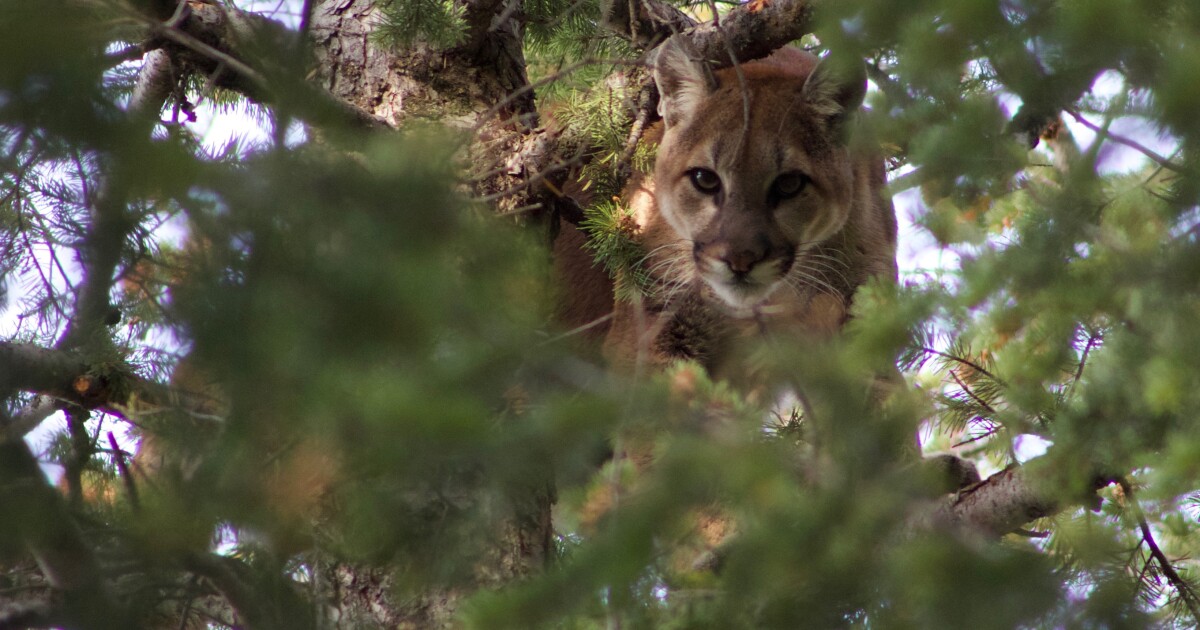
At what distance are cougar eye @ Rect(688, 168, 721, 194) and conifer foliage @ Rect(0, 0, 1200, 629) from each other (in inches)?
51.5

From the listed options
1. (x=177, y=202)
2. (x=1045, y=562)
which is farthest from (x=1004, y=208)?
(x=177, y=202)

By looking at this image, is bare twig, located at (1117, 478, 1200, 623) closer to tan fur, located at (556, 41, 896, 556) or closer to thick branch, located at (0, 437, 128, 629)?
tan fur, located at (556, 41, 896, 556)

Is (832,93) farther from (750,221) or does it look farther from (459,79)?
(459,79)

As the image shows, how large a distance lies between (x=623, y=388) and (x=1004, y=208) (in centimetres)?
151

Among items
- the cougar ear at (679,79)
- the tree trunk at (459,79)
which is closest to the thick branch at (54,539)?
the tree trunk at (459,79)

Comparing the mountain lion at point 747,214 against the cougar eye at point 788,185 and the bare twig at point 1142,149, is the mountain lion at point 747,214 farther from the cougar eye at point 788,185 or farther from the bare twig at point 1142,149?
the bare twig at point 1142,149

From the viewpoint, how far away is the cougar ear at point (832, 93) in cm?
418

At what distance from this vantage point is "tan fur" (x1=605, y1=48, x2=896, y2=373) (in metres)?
4.25

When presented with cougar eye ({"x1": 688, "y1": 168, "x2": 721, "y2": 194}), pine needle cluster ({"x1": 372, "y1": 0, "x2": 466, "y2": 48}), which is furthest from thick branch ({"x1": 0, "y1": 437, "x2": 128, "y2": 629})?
cougar eye ({"x1": 688, "y1": 168, "x2": 721, "y2": 194})

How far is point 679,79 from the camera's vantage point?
430cm

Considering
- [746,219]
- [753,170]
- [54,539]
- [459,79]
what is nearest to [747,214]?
[746,219]

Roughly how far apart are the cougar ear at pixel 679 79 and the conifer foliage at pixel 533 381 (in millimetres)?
868

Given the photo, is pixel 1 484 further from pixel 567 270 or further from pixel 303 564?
pixel 567 270

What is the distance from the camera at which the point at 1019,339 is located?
271 centimetres
